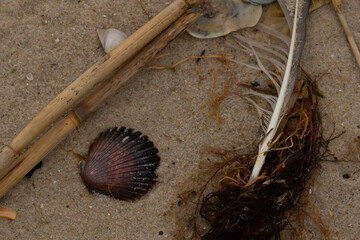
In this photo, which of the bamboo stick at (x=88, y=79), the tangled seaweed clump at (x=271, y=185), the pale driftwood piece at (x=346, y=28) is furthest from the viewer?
the pale driftwood piece at (x=346, y=28)

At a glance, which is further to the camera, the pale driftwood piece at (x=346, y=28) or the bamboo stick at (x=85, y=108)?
the pale driftwood piece at (x=346, y=28)

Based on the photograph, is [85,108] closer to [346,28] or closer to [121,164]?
[121,164]

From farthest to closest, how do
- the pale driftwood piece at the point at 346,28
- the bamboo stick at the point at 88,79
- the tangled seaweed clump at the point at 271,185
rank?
1. the pale driftwood piece at the point at 346,28
2. the tangled seaweed clump at the point at 271,185
3. the bamboo stick at the point at 88,79

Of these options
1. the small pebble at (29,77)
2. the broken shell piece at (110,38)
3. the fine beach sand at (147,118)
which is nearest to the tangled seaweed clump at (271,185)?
the fine beach sand at (147,118)

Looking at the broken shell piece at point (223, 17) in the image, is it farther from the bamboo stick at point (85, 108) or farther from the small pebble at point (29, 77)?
the small pebble at point (29, 77)

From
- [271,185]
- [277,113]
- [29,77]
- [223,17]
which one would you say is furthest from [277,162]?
[29,77]

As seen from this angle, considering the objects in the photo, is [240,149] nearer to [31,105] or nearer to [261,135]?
[261,135]

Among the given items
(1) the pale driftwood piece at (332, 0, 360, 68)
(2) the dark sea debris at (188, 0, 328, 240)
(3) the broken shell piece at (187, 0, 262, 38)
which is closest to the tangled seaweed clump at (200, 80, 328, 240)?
(2) the dark sea debris at (188, 0, 328, 240)

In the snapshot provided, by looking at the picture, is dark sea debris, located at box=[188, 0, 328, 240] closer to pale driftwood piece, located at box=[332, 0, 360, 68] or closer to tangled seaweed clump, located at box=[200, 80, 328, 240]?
tangled seaweed clump, located at box=[200, 80, 328, 240]
